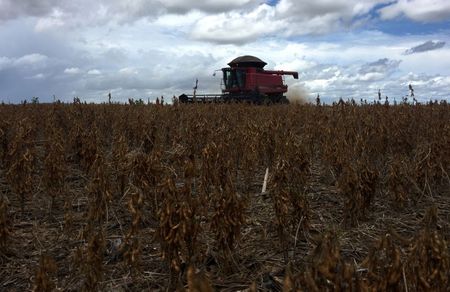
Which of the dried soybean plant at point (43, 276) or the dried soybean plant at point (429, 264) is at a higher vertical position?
the dried soybean plant at point (429, 264)

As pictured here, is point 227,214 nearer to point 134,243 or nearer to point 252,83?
point 134,243

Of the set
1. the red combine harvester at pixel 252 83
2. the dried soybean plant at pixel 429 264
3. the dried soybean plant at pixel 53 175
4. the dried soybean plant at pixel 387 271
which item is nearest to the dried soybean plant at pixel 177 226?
the dried soybean plant at pixel 387 271

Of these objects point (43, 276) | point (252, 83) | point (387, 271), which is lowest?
point (43, 276)

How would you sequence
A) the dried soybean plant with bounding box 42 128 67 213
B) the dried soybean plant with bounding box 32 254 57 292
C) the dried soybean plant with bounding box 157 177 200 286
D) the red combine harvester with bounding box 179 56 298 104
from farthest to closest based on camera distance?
the red combine harvester with bounding box 179 56 298 104, the dried soybean plant with bounding box 42 128 67 213, the dried soybean plant with bounding box 157 177 200 286, the dried soybean plant with bounding box 32 254 57 292

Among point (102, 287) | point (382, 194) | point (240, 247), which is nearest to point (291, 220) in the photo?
point (240, 247)

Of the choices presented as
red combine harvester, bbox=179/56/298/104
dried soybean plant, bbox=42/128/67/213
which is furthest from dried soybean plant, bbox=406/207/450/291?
red combine harvester, bbox=179/56/298/104

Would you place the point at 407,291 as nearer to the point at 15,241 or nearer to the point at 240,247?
the point at 240,247

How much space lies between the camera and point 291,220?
3.79 m

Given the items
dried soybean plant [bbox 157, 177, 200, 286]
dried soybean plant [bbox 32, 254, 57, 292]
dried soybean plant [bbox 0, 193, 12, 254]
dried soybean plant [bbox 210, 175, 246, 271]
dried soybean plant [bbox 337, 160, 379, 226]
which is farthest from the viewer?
dried soybean plant [bbox 337, 160, 379, 226]

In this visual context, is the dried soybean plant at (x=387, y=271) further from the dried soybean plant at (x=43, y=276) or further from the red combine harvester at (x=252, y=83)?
the red combine harvester at (x=252, y=83)

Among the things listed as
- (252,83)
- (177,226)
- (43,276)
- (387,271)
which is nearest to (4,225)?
(43,276)

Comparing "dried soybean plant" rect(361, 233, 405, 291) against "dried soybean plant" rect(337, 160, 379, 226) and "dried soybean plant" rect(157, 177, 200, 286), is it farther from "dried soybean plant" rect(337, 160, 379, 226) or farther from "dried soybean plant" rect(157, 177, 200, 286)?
"dried soybean plant" rect(337, 160, 379, 226)

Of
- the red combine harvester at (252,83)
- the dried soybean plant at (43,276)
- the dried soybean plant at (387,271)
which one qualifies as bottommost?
the dried soybean plant at (43,276)

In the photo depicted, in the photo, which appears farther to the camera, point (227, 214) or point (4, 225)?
point (4, 225)
